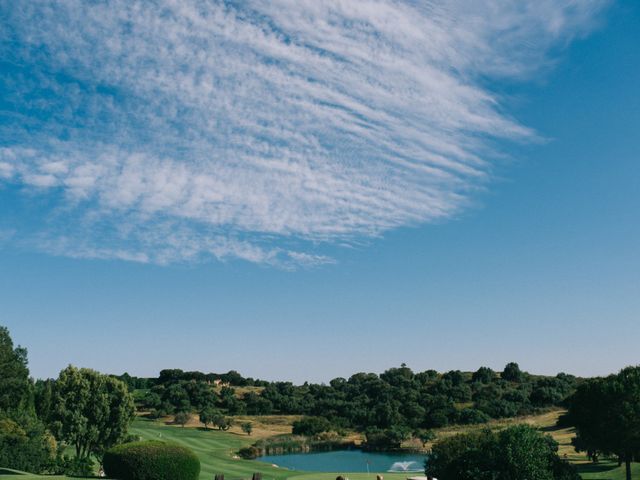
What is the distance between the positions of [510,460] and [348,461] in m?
38.3

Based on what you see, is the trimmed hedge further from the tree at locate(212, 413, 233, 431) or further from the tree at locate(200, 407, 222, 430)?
the tree at locate(212, 413, 233, 431)

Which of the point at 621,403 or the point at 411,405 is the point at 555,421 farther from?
the point at 621,403

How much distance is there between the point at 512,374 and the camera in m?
126

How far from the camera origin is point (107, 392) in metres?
44.4

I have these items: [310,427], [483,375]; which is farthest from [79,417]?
[483,375]

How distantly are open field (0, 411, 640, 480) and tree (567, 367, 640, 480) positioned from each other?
2680mm

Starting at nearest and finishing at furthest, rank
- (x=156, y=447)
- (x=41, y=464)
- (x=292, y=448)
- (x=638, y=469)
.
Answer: (x=156, y=447)
(x=41, y=464)
(x=638, y=469)
(x=292, y=448)

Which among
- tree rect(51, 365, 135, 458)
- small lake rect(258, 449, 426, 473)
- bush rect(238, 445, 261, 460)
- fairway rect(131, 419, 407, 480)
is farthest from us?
bush rect(238, 445, 261, 460)

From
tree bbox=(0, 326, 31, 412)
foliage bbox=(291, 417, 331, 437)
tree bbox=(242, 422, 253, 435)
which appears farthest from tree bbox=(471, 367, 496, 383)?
tree bbox=(0, 326, 31, 412)

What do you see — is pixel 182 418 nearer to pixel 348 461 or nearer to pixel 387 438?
pixel 387 438

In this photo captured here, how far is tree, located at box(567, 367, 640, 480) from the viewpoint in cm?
4109

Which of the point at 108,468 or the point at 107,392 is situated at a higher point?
the point at 107,392

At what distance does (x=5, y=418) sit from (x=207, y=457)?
58.0ft

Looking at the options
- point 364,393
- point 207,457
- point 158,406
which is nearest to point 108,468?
point 207,457
